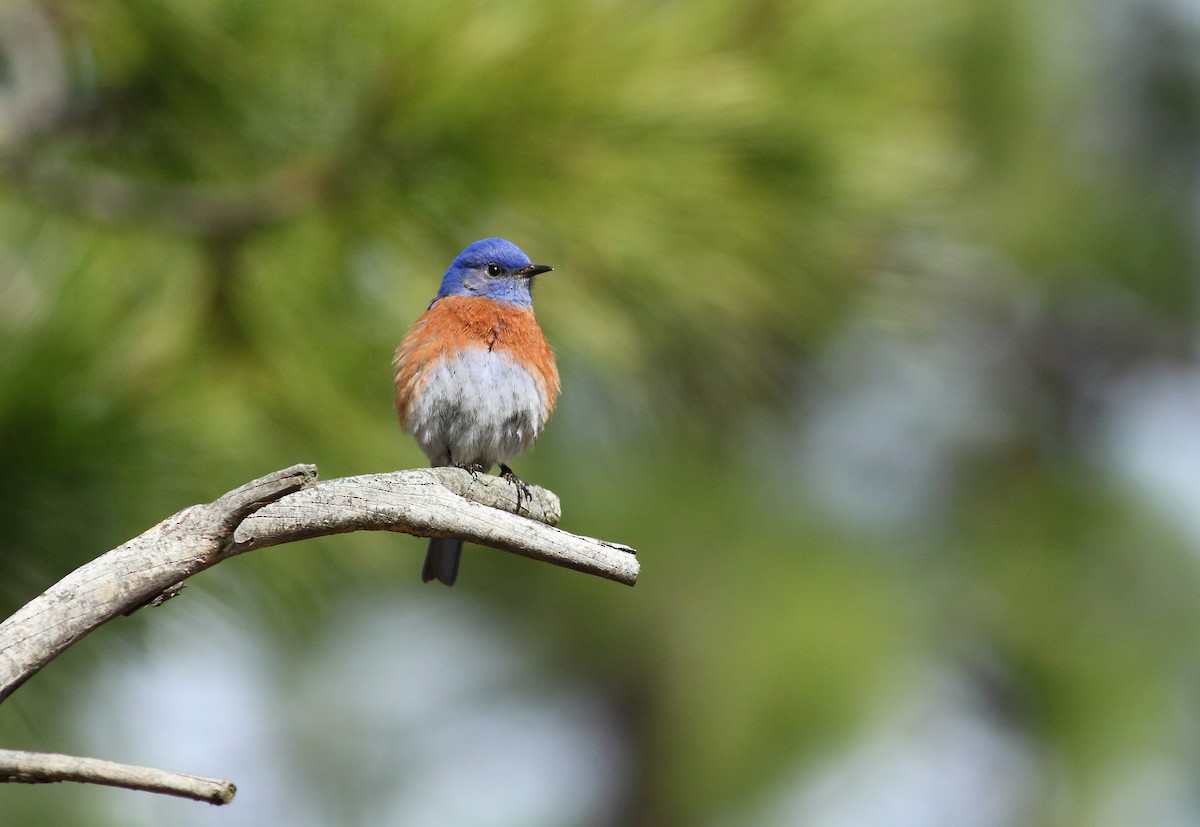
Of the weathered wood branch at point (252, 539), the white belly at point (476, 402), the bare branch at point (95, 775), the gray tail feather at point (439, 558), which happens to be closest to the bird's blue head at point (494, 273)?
the white belly at point (476, 402)

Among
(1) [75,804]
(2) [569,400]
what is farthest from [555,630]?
(2) [569,400]

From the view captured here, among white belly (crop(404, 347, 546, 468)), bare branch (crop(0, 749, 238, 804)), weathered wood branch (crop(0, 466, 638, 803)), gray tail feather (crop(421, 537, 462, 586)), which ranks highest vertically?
white belly (crop(404, 347, 546, 468))

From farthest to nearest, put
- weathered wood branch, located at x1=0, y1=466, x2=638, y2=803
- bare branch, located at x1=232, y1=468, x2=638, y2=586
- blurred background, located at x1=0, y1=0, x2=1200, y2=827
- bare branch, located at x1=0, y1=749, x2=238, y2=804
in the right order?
1. blurred background, located at x1=0, y1=0, x2=1200, y2=827
2. bare branch, located at x1=232, y1=468, x2=638, y2=586
3. weathered wood branch, located at x1=0, y1=466, x2=638, y2=803
4. bare branch, located at x1=0, y1=749, x2=238, y2=804

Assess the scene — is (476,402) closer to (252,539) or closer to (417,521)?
(417,521)

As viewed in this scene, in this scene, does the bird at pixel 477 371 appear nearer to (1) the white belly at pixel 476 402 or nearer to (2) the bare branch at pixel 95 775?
(1) the white belly at pixel 476 402

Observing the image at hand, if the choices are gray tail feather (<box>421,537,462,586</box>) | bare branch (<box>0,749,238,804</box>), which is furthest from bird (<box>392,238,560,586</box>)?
bare branch (<box>0,749,238,804</box>)

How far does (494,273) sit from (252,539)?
2.30m

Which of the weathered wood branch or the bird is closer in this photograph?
the weathered wood branch

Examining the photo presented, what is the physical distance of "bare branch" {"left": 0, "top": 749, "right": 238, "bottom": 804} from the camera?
4.56 ft

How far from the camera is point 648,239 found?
371 cm

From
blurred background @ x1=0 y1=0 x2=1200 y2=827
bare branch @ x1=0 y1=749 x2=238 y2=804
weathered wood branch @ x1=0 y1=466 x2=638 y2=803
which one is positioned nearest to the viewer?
bare branch @ x1=0 y1=749 x2=238 y2=804

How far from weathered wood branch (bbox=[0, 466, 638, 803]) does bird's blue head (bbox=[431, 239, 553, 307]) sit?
1.87 metres

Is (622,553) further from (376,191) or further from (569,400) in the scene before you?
(569,400)

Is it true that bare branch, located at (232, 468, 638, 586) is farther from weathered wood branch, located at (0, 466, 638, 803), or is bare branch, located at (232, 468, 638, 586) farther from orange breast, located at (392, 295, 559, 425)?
orange breast, located at (392, 295, 559, 425)
